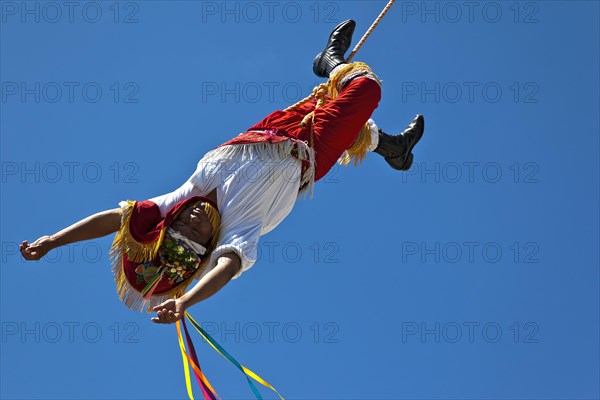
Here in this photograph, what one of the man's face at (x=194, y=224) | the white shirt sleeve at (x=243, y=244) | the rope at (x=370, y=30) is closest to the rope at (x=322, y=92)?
the rope at (x=370, y=30)

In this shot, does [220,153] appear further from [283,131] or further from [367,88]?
[367,88]

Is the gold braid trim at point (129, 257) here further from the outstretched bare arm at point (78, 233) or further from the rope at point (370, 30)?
the rope at point (370, 30)

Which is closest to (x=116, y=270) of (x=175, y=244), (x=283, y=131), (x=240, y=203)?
(x=175, y=244)

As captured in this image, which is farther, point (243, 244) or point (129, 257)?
point (129, 257)

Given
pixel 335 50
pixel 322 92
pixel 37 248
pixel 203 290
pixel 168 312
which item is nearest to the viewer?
pixel 168 312

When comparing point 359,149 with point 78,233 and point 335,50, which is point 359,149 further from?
point 78,233

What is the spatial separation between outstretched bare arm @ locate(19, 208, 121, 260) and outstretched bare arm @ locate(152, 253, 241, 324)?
84 cm

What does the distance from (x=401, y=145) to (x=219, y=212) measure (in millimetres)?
2207

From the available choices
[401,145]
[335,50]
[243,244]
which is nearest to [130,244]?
[243,244]

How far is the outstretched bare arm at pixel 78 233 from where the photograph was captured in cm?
803

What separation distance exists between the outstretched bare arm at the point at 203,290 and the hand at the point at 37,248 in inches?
44.0

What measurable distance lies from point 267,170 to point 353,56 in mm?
1570

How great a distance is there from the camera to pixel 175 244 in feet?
26.9

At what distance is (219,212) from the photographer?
8.34 meters
